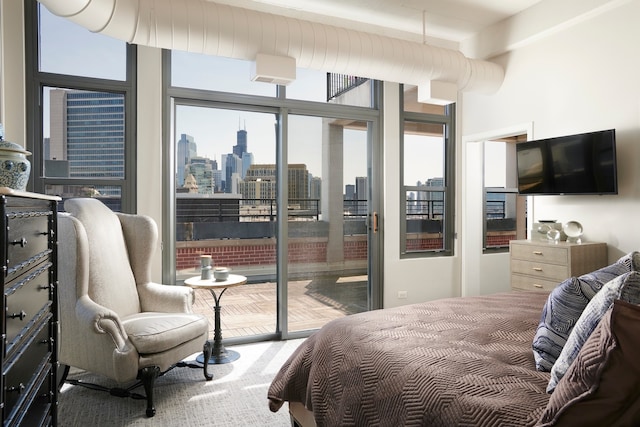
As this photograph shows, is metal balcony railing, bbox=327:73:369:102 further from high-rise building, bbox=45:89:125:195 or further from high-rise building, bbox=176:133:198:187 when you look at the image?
high-rise building, bbox=45:89:125:195

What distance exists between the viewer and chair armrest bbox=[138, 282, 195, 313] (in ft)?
10.7

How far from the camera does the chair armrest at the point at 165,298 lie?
10.7ft

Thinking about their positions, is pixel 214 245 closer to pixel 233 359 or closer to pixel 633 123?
pixel 233 359

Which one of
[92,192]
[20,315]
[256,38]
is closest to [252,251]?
[92,192]

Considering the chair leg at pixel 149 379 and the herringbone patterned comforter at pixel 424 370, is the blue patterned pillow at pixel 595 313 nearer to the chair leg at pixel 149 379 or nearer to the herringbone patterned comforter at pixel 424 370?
the herringbone patterned comforter at pixel 424 370

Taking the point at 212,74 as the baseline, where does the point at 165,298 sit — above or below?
below

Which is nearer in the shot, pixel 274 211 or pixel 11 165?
pixel 11 165

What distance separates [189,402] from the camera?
9.30 feet

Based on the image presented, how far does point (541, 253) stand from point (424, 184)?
1618mm

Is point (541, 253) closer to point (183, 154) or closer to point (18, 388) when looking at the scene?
point (183, 154)

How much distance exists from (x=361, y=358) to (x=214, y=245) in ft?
8.71

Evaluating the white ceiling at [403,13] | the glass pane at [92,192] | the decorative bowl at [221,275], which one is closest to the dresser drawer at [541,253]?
the white ceiling at [403,13]

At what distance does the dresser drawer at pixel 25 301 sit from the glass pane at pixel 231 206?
202 cm

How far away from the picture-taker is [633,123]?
3445 mm
